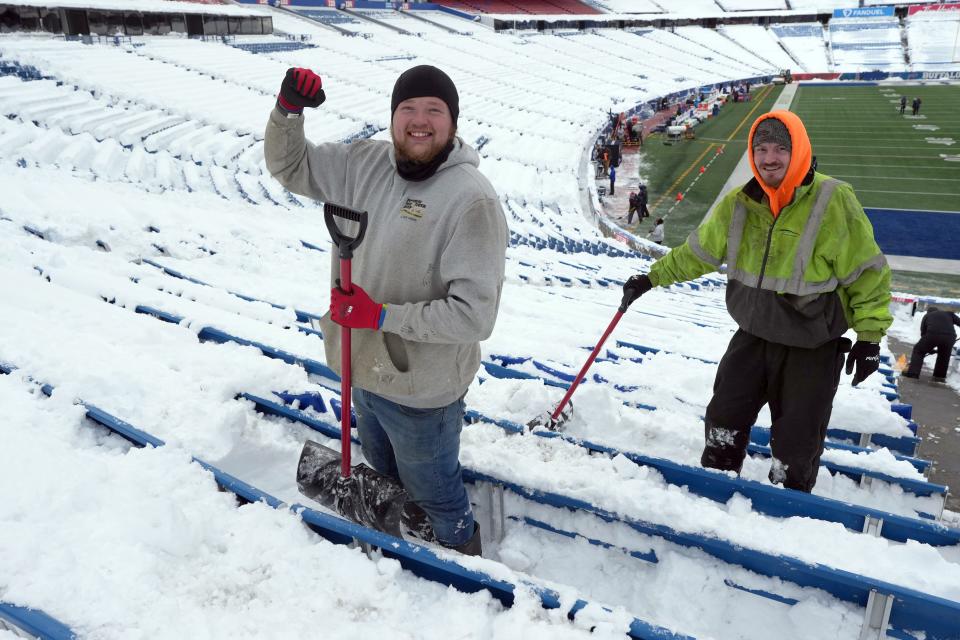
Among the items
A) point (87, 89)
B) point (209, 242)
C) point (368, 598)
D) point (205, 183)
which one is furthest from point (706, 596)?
point (87, 89)

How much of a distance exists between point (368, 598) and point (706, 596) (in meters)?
1.10

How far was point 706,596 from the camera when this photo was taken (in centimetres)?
208

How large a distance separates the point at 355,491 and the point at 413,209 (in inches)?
38.2

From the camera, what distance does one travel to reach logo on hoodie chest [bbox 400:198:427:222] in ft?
5.96

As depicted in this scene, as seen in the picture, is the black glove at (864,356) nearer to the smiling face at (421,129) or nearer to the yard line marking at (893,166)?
the smiling face at (421,129)

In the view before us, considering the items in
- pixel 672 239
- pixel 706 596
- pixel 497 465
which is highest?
pixel 497 465

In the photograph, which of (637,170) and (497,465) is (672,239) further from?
(497,465)

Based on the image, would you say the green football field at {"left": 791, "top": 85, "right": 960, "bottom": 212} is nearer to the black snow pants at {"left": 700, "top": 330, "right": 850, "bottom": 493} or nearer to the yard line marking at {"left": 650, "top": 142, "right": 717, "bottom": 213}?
the yard line marking at {"left": 650, "top": 142, "right": 717, "bottom": 213}

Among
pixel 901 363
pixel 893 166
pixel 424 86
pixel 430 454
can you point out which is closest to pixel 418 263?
pixel 424 86

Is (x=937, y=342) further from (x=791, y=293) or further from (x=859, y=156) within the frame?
(x=859, y=156)

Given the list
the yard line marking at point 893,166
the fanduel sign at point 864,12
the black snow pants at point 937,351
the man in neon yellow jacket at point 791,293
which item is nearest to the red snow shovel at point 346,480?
the man in neon yellow jacket at point 791,293

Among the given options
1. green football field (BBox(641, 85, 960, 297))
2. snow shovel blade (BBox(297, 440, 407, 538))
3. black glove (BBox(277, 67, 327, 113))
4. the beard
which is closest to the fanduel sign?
green football field (BBox(641, 85, 960, 297))

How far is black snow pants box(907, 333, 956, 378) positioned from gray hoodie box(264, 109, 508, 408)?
652 centimetres

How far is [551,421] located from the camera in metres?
3.15
